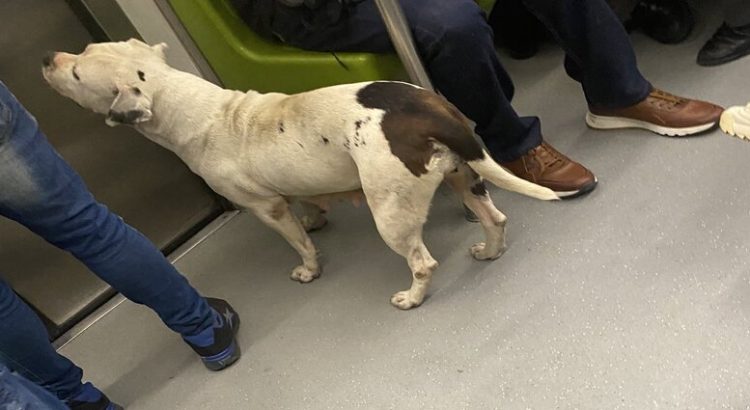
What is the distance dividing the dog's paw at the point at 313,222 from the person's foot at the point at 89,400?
2.58 feet

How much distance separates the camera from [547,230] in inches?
72.2

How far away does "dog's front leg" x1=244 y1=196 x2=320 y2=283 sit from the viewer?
186cm

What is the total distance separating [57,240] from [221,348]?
0.54 m

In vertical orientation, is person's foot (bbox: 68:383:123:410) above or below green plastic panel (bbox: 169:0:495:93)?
below

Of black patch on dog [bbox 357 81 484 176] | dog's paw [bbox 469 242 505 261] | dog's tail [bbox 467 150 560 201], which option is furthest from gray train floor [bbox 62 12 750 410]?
black patch on dog [bbox 357 81 484 176]

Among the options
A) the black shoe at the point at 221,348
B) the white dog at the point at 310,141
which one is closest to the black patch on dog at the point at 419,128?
the white dog at the point at 310,141

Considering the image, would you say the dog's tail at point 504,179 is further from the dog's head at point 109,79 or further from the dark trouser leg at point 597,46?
the dog's head at point 109,79

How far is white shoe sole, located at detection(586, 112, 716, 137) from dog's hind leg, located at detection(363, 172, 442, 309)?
771 millimetres

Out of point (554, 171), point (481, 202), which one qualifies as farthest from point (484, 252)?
point (554, 171)

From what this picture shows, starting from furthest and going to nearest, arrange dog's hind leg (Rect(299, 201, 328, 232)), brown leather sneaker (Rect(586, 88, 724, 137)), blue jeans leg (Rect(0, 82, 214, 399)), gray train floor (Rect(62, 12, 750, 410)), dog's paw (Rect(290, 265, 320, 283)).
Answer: dog's hind leg (Rect(299, 201, 328, 232))
dog's paw (Rect(290, 265, 320, 283))
brown leather sneaker (Rect(586, 88, 724, 137))
gray train floor (Rect(62, 12, 750, 410))
blue jeans leg (Rect(0, 82, 214, 399))

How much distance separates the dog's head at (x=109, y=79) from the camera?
1.66m

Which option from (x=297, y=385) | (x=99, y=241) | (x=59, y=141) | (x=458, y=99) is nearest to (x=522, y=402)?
(x=297, y=385)

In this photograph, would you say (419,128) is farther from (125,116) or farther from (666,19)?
(666,19)

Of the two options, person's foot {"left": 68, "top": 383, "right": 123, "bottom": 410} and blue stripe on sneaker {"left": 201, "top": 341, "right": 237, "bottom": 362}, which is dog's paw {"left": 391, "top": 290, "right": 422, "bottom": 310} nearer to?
blue stripe on sneaker {"left": 201, "top": 341, "right": 237, "bottom": 362}
